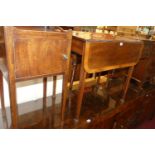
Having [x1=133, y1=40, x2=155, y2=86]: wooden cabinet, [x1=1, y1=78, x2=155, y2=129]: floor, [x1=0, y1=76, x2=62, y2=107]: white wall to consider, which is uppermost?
[x1=133, y1=40, x2=155, y2=86]: wooden cabinet

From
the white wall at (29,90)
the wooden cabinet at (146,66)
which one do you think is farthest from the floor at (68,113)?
the wooden cabinet at (146,66)

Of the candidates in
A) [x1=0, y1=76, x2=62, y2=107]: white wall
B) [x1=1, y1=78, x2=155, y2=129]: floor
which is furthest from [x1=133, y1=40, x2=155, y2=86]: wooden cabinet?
[x1=0, y1=76, x2=62, y2=107]: white wall

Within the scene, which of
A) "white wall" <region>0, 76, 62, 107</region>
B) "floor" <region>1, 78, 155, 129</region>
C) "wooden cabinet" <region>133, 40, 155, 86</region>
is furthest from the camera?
"wooden cabinet" <region>133, 40, 155, 86</region>

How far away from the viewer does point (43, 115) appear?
1.36 meters

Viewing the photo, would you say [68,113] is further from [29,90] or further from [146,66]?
[146,66]

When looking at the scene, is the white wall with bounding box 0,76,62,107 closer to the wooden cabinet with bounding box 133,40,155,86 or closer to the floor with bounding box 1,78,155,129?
the floor with bounding box 1,78,155,129

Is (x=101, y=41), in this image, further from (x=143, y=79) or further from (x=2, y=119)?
(x=143, y=79)

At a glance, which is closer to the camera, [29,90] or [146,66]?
[29,90]

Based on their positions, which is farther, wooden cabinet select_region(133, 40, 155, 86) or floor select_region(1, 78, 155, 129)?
wooden cabinet select_region(133, 40, 155, 86)

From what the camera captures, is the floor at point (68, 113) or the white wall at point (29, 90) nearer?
the floor at point (68, 113)

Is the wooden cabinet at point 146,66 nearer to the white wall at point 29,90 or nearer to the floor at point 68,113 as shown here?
the floor at point 68,113

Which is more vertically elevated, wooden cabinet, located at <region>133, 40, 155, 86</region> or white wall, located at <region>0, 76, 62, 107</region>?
wooden cabinet, located at <region>133, 40, 155, 86</region>

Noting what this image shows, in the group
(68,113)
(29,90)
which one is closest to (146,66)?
(68,113)

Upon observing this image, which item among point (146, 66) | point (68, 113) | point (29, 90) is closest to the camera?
point (68, 113)
